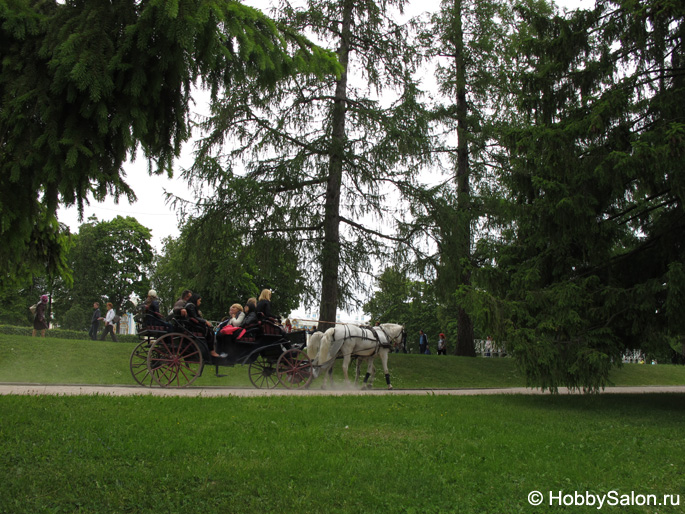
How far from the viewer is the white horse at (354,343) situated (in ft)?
45.4

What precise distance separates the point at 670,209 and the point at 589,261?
Result: 7.30 feet

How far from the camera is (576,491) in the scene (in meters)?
5.14

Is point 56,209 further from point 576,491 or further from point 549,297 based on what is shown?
point 549,297

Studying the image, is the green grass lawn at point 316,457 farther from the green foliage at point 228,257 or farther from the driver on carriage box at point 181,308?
the green foliage at point 228,257

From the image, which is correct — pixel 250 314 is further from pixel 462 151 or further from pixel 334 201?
pixel 462 151

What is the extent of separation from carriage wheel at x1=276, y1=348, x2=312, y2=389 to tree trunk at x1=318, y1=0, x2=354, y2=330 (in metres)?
3.69

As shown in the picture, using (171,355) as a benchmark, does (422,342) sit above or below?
above

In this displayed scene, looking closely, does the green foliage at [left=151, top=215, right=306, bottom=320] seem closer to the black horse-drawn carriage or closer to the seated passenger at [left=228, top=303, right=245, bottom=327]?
the seated passenger at [left=228, top=303, right=245, bottom=327]

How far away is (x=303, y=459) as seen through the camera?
567 centimetres

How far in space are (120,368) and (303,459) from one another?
11.1 m

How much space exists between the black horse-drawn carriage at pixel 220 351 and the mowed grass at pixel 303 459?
125 inches

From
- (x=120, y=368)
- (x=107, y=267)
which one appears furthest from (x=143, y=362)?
(x=107, y=267)

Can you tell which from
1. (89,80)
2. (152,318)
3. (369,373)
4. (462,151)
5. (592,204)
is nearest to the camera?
(89,80)

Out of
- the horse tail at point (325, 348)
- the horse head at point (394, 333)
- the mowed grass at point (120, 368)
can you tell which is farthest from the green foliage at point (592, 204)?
the horse tail at point (325, 348)
